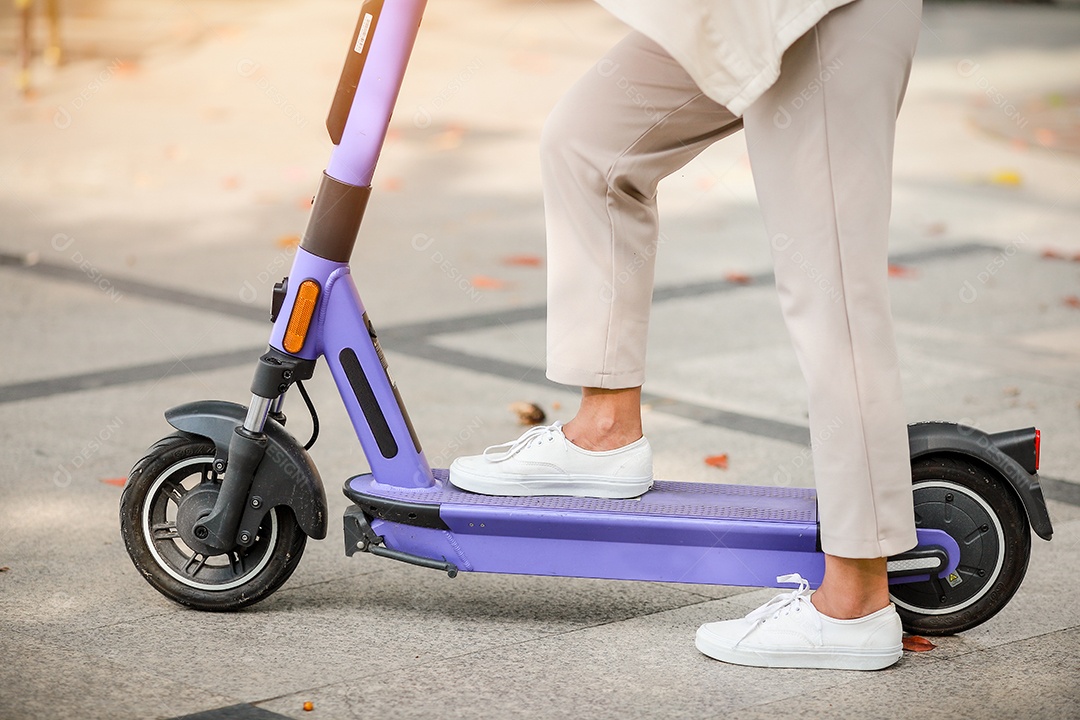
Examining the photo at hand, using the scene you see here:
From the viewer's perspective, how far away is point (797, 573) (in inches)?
113

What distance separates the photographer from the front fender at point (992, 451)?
281cm

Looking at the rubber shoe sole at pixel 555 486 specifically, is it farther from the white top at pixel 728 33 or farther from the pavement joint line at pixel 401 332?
the pavement joint line at pixel 401 332

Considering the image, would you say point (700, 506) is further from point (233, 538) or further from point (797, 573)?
point (233, 538)

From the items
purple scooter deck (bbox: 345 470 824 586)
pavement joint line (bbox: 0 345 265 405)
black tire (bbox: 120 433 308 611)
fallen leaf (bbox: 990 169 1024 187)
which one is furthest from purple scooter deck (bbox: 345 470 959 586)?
fallen leaf (bbox: 990 169 1024 187)

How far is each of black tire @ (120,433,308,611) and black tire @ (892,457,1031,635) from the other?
1244mm

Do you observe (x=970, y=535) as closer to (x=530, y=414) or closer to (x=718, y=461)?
(x=718, y=461)

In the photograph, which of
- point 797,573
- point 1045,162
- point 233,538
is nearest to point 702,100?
point 797,573

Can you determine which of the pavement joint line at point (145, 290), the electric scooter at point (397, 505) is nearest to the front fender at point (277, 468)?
the electric scooter at point (397, 505)

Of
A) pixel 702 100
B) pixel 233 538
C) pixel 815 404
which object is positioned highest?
pixel 702 100

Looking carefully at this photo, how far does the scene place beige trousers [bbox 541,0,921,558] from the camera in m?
2.54

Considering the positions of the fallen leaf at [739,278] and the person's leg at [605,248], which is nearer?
the person's leg at [605,248]

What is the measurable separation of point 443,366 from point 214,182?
353 cm

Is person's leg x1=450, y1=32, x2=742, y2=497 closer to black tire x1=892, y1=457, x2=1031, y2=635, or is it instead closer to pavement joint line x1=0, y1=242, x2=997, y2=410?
black tire x1=892, y1=457, x2=1031, y2=635

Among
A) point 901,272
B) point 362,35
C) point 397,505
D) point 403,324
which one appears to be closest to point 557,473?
point 397,505
